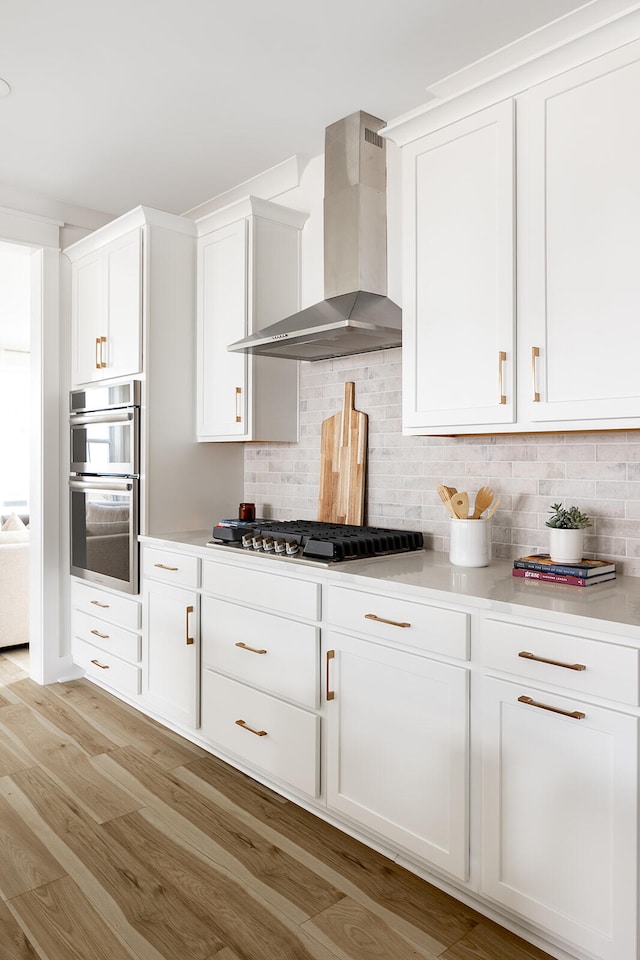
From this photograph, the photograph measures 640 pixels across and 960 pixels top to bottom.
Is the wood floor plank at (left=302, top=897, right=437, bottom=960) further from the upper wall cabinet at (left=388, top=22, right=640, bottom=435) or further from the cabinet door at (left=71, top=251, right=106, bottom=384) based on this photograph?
the cabinet door at (left=71, top=251, right=106, bottom=384)

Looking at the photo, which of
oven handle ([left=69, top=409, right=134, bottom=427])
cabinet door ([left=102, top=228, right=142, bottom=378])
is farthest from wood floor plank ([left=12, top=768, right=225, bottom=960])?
cabinet door ([left=102, top=228, right=142, bottom=378])

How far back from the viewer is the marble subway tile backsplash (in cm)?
221

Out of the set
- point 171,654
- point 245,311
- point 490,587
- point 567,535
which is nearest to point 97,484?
point 171,654

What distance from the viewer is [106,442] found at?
11.3ft

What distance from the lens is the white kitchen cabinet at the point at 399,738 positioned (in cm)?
187

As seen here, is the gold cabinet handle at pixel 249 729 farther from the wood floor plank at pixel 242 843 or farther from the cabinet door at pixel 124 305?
the cabinet door at pixel 124 305

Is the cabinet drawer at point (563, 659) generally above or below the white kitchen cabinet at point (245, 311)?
below

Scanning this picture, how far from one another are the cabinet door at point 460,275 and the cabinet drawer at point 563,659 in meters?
0.73

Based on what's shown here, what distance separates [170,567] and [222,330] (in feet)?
3.88

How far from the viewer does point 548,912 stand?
168 cm

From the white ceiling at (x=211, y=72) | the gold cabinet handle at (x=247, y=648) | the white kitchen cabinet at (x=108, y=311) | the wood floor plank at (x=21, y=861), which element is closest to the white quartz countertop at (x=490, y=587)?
the gold cabinet handle at (x=247, y=648)

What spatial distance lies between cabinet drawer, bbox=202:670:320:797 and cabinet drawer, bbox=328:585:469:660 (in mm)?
418

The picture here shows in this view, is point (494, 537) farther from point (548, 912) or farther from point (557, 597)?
point (548, 912)

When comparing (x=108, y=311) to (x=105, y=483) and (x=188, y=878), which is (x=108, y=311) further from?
(x=188, y=878)
